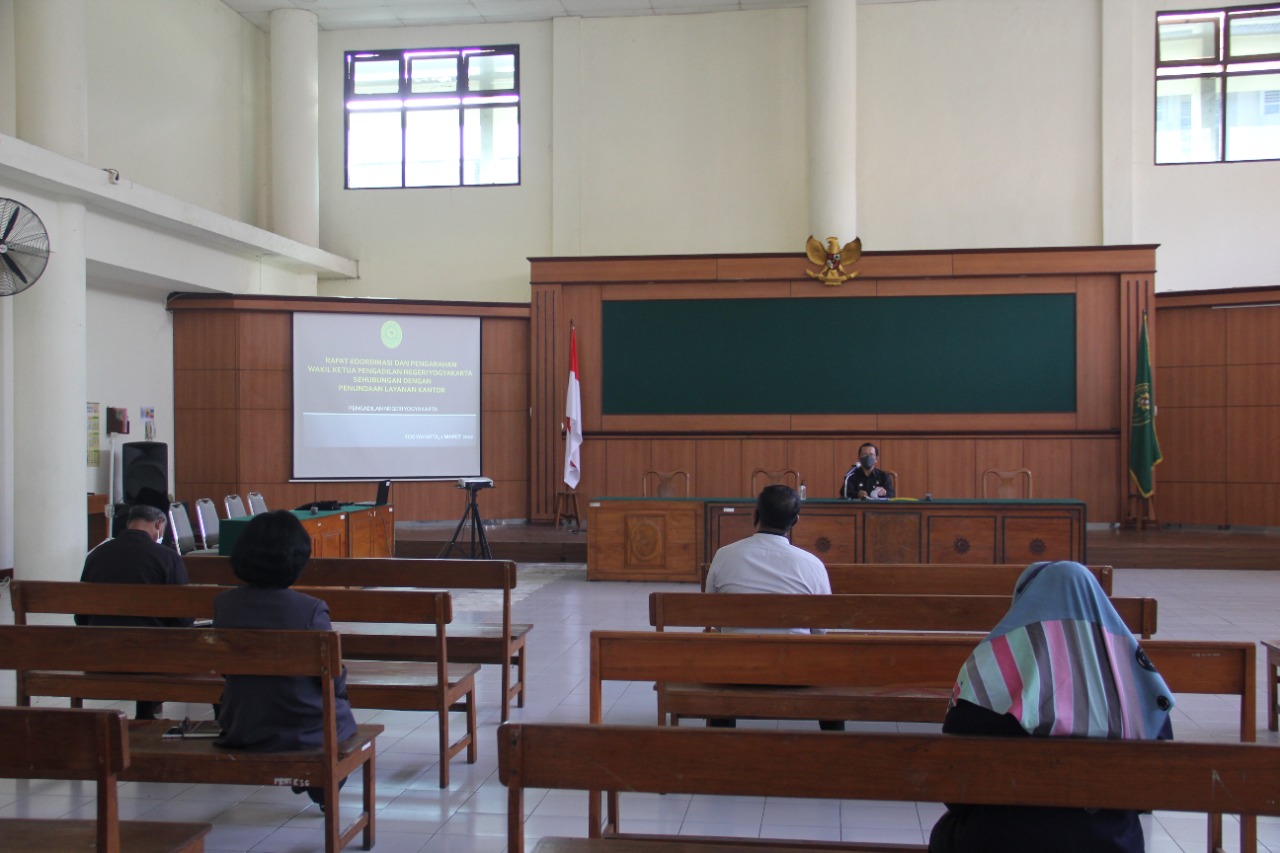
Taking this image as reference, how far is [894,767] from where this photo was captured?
180 cm

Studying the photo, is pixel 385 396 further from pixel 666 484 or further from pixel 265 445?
pixel 666 484

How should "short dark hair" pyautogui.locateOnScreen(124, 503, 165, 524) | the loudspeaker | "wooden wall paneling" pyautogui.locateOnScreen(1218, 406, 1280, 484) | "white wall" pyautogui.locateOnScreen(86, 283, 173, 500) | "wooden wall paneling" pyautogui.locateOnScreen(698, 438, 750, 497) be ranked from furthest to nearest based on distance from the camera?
"wooden wall paneling" pyautogui.locateOnScreen(698, 438, 750, 497), "wooden wall paneling" pyautogui.locateOnScreen(1218, 406, 1280, 484), "white wall" pyautogui.locateOnScreen(86, 283, 173, 500), the loudspeaker, "short dark hair" pyautogui.locateOnScreen(124, 503, 165, 524)

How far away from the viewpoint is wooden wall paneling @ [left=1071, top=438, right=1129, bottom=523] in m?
11.3

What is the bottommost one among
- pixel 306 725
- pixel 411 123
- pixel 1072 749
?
pixel 306 725

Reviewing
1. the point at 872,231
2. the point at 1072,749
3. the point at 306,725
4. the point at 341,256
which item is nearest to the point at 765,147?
the point at 872,231

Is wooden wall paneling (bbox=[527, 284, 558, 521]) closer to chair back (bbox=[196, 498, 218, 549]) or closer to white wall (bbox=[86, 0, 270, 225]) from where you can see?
chair back (bbox=[196, 498, 218, 549])

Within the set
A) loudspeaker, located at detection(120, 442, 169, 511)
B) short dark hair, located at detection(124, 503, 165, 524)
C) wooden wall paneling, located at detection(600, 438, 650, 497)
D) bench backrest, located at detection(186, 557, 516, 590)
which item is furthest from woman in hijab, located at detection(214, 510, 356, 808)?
wooden wall paneling, located at detection(600, 438, 650, 497)

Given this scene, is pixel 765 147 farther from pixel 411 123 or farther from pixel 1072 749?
pixel 1072 749

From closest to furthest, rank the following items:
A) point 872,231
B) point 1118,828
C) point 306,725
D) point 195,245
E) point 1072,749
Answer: point 1072,749
point 1118,828
point 306,725
point 195,245
point 872,231

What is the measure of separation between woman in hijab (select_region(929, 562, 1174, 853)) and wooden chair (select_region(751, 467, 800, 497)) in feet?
30.4

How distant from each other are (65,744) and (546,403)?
32.7 ft

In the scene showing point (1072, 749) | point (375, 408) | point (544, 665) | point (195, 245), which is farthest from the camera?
point (375, 408)

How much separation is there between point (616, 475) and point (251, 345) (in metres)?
4.40

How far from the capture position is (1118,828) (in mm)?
1861
